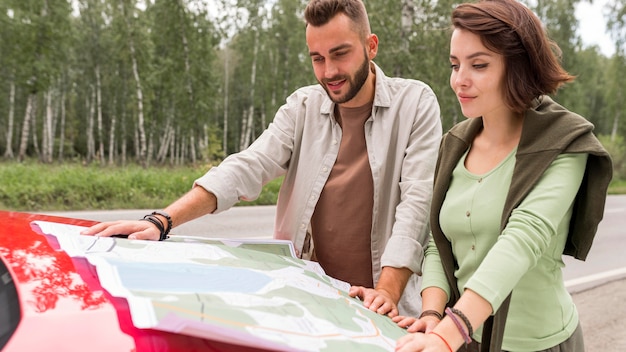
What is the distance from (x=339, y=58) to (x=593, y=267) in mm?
5663

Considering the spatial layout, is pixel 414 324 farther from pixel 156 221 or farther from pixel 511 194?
pixel 156 221

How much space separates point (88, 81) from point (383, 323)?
3152cm

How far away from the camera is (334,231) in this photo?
2.10 m

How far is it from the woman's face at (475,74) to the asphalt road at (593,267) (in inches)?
120

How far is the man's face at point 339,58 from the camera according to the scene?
80.0 inches

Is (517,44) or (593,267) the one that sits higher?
(517,44)

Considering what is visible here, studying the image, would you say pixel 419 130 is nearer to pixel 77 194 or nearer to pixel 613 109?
pixel 77 194

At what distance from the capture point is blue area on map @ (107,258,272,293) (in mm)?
1004

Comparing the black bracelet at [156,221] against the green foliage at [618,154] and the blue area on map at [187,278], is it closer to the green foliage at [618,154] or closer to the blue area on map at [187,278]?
the blue area on map at [187,278]

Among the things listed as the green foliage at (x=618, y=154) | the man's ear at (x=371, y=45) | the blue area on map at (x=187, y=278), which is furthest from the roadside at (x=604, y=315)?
the green foliage at (x=618, y=154)

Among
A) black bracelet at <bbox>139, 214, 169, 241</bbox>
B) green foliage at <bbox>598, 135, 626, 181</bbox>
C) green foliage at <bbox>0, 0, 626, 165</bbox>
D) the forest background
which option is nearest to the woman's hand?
black bracelet at <bbox>139, 214, 169, 241</bbox>

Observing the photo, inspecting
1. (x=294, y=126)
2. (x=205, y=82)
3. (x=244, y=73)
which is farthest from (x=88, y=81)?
(x=294, y=126)

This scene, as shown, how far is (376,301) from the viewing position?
1.45 meters

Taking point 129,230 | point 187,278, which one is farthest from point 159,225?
point 187,278
